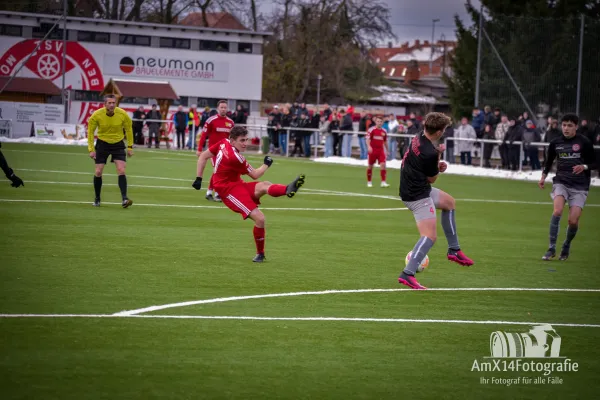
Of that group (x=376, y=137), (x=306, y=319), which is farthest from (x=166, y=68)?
(x=306, y=319)

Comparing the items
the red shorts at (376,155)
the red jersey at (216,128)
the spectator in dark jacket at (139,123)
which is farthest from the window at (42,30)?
the red jersey at (216,128)

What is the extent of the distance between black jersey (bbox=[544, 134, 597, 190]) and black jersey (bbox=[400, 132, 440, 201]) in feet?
11.7

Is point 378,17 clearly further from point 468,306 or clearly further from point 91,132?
point 468,306

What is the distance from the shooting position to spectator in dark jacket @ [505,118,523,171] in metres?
33.5

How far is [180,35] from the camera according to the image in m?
61.2

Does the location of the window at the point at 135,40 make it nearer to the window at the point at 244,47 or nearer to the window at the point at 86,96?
the window at the point at 86,96

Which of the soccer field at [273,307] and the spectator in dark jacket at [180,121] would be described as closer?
the soccer field at [273,307]

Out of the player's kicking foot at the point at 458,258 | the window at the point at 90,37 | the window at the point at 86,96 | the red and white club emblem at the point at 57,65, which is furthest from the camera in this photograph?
the window at the point at 90,37

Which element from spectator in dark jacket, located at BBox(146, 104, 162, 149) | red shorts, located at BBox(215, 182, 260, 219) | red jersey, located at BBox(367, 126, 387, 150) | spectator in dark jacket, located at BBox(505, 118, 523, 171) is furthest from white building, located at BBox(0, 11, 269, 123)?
red shorts, located at BBox(215, 182, 260, 219)

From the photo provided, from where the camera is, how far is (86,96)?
5888 cm

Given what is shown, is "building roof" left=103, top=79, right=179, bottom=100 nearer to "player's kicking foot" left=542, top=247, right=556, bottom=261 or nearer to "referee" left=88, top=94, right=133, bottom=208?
"referee" left=88, top=94, right=133, bottom=208

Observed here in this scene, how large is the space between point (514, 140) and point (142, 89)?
26.4m

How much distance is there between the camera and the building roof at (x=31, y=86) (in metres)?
53.7

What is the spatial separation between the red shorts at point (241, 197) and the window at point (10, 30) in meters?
49.2
